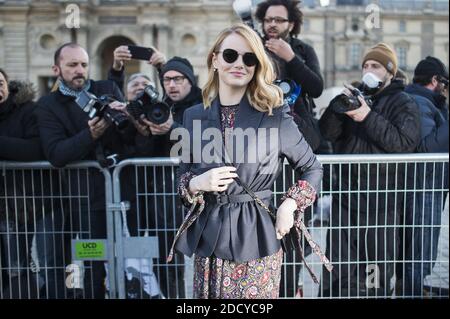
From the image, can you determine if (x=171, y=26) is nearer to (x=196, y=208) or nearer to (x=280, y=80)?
(x=280, y=80)

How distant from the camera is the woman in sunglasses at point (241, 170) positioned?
202cm

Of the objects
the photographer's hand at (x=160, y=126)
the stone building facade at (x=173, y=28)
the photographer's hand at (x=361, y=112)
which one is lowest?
the photographer's hand at (x=160, y=126)

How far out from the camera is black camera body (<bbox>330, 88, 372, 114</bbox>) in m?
3.05

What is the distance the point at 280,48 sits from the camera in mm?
3176

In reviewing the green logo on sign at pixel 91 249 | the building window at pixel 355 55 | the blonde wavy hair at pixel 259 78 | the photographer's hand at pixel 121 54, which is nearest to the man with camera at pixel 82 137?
the green logo on sign at pixel 91 249

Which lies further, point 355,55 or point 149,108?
point 355,55

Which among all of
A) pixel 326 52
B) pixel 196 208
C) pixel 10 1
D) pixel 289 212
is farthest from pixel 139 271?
pixel 326 52

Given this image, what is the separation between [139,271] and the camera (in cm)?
314

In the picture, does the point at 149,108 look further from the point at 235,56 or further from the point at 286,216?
the point at 286,216

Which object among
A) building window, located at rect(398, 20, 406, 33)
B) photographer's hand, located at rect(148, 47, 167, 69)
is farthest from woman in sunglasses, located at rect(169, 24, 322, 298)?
building window, located at rect(398, 20, 406, 33)

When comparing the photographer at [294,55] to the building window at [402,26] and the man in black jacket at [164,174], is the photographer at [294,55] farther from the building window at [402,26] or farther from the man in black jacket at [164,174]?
the building window at [402,26]

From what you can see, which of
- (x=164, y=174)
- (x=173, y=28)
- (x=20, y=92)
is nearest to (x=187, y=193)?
(x=164, y=174)

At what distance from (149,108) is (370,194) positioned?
1.62 m

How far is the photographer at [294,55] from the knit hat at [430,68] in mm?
976
